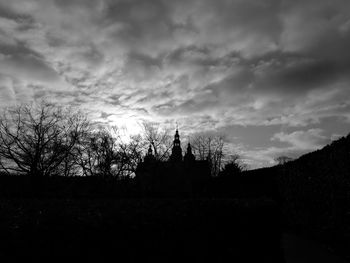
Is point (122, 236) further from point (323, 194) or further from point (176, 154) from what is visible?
point (176, 154)

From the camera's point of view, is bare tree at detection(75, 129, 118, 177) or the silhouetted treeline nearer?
the silhouetted treeline

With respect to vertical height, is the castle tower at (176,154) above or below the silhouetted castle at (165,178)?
above

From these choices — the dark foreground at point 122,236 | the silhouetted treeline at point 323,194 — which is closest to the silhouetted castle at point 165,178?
the silhouetted treeline at point 323,194

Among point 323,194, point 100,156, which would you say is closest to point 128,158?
point 100,156

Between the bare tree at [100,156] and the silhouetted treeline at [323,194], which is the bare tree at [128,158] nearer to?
the bare tree at [100,156]

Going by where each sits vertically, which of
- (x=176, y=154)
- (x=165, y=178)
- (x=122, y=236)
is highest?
(x=176, y=154)

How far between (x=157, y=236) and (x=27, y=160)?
2782cm

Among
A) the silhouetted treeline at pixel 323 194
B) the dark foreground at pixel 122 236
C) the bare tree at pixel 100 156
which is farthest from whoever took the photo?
the bare tree at pixel 100 156

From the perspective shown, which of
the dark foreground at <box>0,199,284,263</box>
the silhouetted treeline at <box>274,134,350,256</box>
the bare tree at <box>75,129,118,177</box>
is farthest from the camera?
the bare tree at <box>75,129,118,177</box>

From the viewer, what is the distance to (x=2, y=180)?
22016mm

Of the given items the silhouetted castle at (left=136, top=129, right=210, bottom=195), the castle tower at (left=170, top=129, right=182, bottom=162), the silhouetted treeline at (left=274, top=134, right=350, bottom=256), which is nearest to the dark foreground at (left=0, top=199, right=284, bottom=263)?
the silhouetted treeline at (left=274, top=134, right=350, bottom=256)

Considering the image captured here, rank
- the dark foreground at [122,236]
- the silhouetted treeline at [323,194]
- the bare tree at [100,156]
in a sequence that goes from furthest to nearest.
Result: the bare tree at [100,156], the silhouetted treeline at [323,194], the dark foreground at [122,236]

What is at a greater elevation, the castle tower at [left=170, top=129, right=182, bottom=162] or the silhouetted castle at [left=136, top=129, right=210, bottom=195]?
the castle tower at [left=170, top=129, right=182, bottom=162]

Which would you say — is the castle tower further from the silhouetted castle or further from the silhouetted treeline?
the silhouetted treeline
